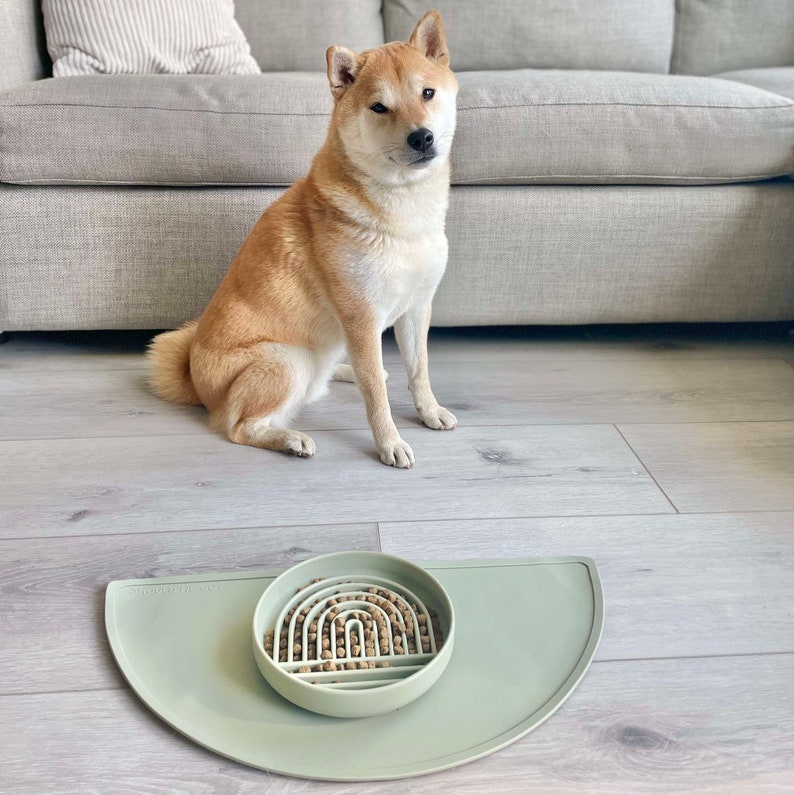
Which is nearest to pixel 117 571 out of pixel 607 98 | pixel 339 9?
pixel 607 98

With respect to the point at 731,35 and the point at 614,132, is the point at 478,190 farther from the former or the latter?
the point at 731,35

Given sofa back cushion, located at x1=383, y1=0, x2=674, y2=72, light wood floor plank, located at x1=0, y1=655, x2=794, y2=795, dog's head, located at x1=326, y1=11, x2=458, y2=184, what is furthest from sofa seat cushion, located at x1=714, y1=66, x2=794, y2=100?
light wood floor plank, located at x1=0, y1=655, x2=794, y2=795

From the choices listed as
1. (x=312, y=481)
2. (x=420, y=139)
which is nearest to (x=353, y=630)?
(x=312, y=481)

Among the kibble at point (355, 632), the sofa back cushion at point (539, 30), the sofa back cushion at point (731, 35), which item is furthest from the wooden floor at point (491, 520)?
the sofa back cushion at point (731, 35)

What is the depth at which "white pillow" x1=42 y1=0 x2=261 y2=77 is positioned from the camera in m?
1.87

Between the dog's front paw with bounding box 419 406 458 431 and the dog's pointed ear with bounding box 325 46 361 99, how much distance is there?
0.61 metres

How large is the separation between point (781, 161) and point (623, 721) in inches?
54.4

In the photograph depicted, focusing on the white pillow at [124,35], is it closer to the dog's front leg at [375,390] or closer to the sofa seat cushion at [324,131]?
the sofa seat cushion at [324,131]

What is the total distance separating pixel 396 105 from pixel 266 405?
57 centimetres

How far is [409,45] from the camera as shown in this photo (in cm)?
128

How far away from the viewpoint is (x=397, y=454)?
54.8 inches

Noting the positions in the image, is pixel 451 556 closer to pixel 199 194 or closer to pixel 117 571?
pixel 117 571

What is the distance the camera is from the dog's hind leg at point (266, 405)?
1.41 metres

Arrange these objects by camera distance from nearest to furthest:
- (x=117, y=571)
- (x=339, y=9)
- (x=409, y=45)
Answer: (x=117, y=571), (x=409, y=45), (x=339, y=9)
